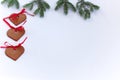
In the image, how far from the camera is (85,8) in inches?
81.7

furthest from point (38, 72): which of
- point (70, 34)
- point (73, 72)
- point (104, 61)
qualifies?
point (104, 61)

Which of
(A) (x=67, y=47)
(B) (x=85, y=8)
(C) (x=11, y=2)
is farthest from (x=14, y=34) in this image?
(B) (x=85, y=8)

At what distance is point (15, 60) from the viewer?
182cm

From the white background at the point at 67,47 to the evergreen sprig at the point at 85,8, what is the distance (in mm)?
43

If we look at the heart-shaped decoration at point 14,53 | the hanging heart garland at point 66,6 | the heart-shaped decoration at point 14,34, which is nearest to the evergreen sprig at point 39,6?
the hanging heart garland at point 66,6

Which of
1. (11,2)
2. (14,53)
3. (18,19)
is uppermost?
(11,2)

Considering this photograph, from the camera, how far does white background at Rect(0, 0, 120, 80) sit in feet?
6.08

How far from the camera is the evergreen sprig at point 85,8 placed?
81.2 inches

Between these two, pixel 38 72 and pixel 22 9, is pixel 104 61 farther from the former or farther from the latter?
pixel 22 9

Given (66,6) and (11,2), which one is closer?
(11,2)

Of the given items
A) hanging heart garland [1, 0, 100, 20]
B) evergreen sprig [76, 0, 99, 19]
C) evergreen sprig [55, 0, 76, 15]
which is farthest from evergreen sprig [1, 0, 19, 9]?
evergreen sprig [76, 0, 99, 19]

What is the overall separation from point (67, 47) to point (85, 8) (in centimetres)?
34

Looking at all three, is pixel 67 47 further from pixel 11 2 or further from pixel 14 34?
pixel 11 2

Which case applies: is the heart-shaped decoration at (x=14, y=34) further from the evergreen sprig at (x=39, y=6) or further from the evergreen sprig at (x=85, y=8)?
the evergreen sprig at (x=85, y=8)
